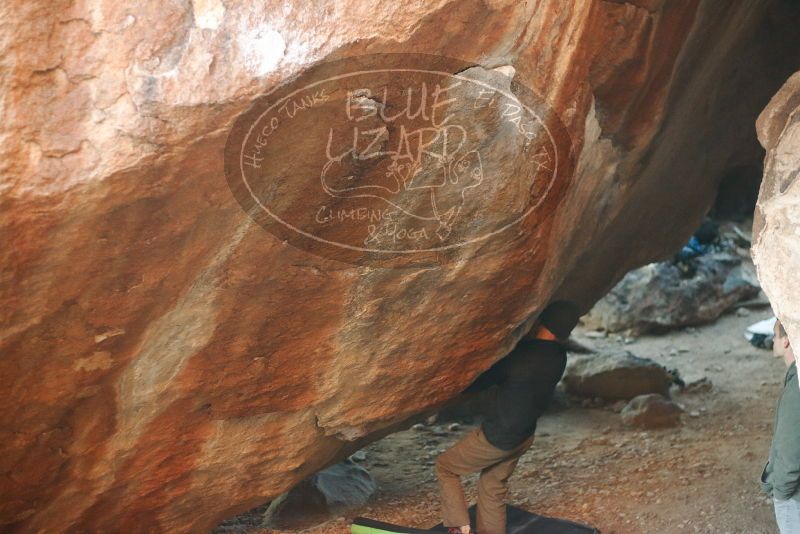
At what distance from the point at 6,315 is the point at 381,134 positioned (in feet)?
3.94

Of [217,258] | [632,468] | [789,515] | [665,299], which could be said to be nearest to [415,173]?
[217,258]

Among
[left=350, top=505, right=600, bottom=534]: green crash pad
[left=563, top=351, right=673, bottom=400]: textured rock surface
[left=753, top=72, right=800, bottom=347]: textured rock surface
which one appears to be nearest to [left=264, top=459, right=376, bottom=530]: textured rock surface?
[left=350, top=505, right=600, bottom=534]: green crash pad

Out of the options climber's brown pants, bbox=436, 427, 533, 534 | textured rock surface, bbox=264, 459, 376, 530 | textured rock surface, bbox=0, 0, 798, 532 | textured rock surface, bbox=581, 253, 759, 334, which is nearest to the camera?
textured rock surface, bbox=0, 0, 798, 532

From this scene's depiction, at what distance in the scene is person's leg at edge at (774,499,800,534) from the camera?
297 centimetres

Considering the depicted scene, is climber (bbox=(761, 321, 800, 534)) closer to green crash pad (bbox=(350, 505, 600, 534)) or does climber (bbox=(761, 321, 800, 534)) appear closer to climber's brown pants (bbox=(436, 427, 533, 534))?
green crash pad (bbox=(350, 505, 600, 534))

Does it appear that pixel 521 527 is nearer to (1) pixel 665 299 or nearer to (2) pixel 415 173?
(2) pixel 415 173

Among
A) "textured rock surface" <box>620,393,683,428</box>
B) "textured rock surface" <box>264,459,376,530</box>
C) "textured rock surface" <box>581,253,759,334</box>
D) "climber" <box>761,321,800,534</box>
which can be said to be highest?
"climber" <box>761,321,800,534</box>

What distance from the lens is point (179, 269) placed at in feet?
9.00

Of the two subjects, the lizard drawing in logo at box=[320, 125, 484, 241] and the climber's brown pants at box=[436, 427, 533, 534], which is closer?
the lizard drawing in logo at box=[320, 125, 484, 241]

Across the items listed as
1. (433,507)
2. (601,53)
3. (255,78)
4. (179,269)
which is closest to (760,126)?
(601,53)

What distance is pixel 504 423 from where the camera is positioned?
3924 mm

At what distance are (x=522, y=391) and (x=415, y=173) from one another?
143cm

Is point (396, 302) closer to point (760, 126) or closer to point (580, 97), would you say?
point (580, 97)

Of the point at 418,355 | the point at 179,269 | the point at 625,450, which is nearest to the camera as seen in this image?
the point at 179,269
